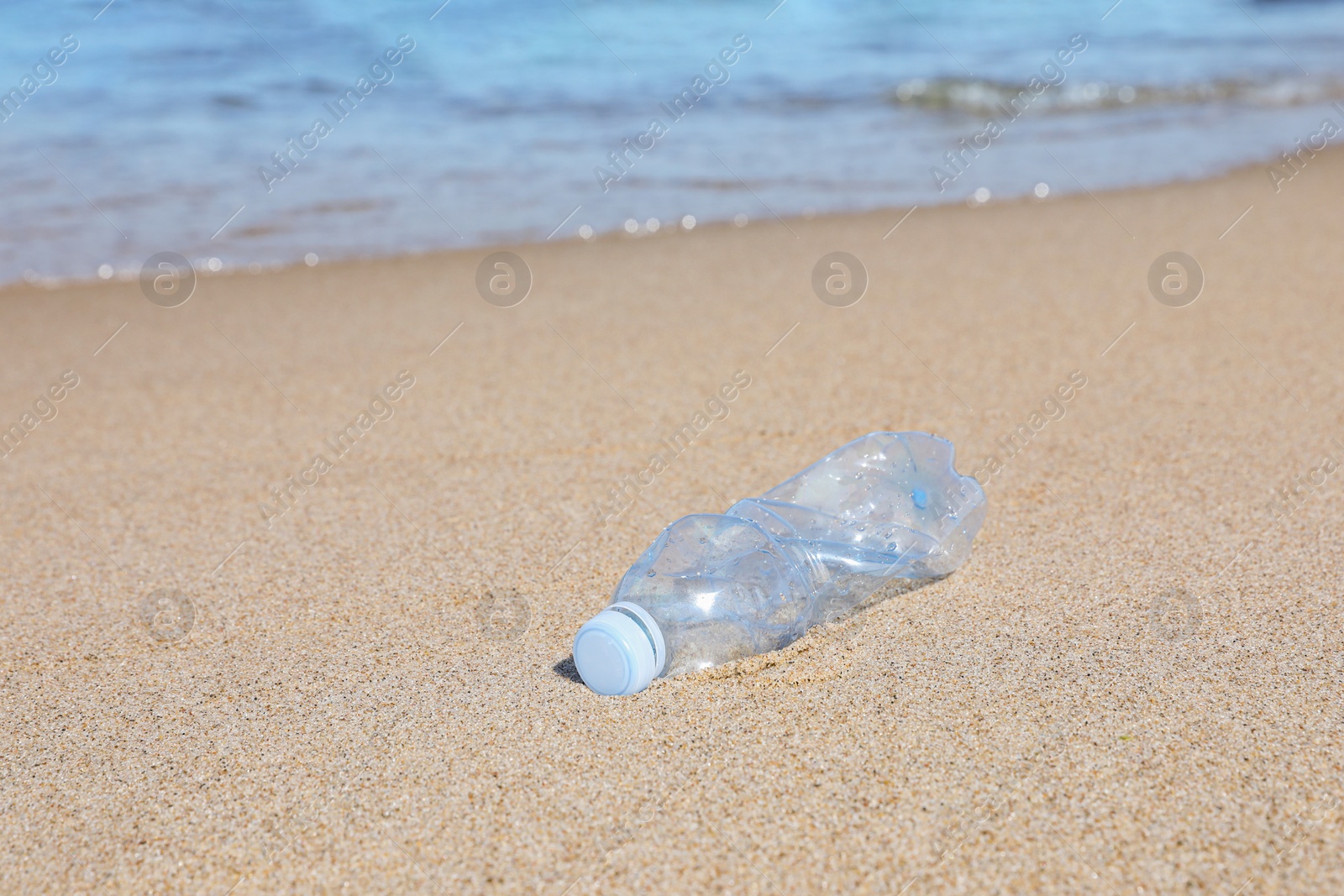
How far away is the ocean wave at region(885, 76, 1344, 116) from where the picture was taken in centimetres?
710

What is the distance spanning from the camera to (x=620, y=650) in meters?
1.42

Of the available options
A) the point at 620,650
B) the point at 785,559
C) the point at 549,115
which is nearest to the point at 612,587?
the point at 785,559

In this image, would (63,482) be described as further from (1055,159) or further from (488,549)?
(1055,159)

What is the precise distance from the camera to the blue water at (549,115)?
4965 millimetres

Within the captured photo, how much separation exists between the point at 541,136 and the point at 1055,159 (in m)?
2.90

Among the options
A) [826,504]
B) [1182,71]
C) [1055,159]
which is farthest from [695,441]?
[1182,71]

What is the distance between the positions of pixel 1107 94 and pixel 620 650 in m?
7.07

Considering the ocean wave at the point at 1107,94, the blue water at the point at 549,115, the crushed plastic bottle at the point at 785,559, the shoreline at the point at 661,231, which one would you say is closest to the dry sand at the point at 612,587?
the crushed plastic bottle at the point at 785,559

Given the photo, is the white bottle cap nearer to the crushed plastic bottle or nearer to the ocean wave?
the crushed plastic bottle

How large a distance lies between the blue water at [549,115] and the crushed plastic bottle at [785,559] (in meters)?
2.82

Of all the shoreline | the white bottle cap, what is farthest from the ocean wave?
the white bottle cap

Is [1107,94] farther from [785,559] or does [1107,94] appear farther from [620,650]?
[620,650]

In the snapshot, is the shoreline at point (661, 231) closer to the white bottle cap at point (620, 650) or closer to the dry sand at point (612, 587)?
the dry sand at point (612, 587)

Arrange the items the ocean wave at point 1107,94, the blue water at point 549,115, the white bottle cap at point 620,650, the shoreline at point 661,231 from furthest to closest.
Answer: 1. the ocean wave at point 1107,94
2. the blue water at point 549,115
3. the shoreline at point 661,231
4. the white bottle cap at point 620,650
